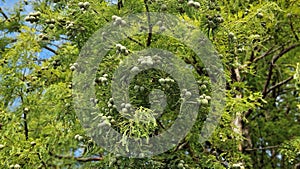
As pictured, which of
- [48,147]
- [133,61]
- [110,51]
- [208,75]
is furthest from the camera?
[48,147]

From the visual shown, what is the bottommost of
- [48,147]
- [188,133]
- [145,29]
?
[48,147]

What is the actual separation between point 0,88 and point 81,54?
1113 millimetres

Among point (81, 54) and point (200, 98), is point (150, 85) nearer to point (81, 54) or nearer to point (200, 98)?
point (200, 98)

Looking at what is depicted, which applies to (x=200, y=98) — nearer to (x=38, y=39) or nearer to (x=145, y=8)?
(x=145, y=8)

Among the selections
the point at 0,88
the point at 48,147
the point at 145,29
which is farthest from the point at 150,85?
the point at 0,88

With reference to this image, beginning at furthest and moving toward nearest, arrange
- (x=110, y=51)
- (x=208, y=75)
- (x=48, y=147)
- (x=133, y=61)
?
(x=48, y=147)
(x=208, y=75)
(x=110, y=51)
(x=133, y=61)

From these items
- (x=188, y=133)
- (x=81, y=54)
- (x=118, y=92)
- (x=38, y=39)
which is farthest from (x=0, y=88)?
(x=188, y=133)

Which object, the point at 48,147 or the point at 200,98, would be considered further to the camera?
the point at 48,147

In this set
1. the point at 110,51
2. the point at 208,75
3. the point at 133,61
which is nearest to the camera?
the point at 133,61

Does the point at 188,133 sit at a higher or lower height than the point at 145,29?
lower

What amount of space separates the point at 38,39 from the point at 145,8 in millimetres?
1077

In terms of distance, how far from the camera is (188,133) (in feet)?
10.1

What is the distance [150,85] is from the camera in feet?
9.04

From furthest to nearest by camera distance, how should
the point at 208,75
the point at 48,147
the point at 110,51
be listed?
the point at 48,147 → the point at 208,75 → the point at 110,51
